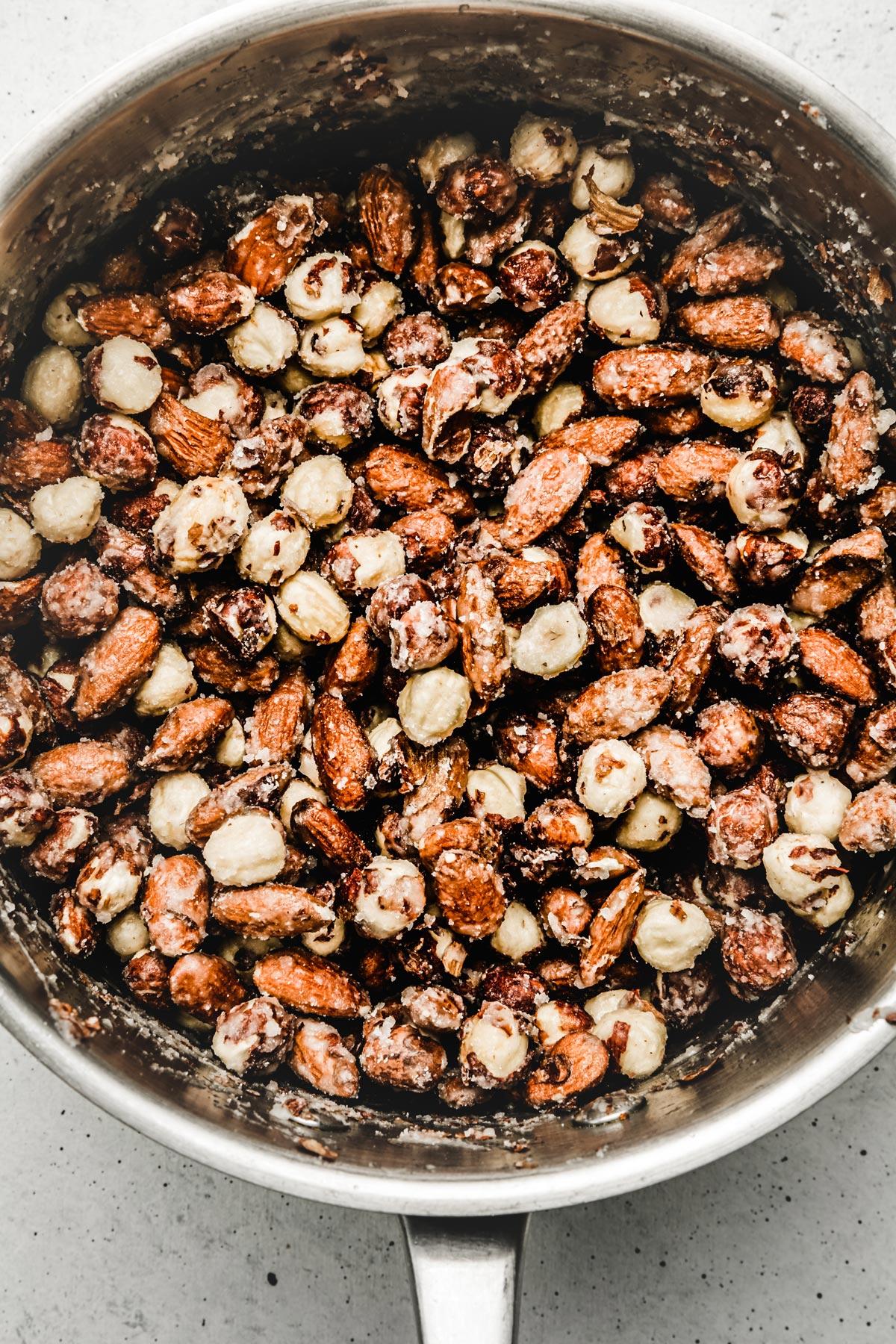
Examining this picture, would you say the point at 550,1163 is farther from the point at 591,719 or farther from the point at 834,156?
the point at 834,156

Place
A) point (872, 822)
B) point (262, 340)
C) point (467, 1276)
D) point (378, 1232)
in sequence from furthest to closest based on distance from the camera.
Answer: point (378, 1232) → point (262, 340) → point (872, 822) → point (467, 1276)

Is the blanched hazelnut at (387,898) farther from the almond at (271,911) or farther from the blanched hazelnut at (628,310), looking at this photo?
the blanched hazelnut at (628,310)

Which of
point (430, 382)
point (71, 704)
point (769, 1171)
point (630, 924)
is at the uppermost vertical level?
point (430, 382)

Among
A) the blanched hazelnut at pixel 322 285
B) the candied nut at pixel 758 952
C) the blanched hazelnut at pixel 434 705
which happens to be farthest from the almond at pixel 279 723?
the candied nut at pixel 758 952

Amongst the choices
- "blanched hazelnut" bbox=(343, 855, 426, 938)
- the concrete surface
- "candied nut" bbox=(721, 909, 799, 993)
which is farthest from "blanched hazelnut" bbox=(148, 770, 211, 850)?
"candied nut" bbox=(721, 909, 799, 993)

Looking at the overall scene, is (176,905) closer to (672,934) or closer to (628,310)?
(672,934)

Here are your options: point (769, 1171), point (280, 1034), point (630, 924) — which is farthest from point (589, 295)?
point (769, 1171)

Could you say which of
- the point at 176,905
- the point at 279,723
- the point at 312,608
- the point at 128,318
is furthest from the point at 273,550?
the point at 176,905
